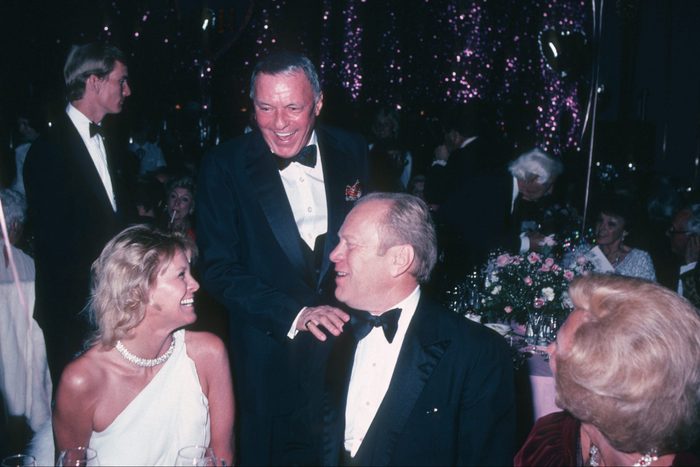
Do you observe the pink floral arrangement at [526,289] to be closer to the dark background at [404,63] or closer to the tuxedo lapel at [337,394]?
the tuxedo lapel at [337,394]

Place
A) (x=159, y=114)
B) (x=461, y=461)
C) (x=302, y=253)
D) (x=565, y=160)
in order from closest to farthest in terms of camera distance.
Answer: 1. (x=461, y=461)
2. (x=302, y=253)
3. (x=565, y=160)
4. (x=159, y=114)

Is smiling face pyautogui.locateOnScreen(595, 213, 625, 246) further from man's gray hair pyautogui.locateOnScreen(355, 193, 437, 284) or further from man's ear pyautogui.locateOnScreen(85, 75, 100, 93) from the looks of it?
man's ear pyautogui.locateOnScreen(85, 75, 100, 93)

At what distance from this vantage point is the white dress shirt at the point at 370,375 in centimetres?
237

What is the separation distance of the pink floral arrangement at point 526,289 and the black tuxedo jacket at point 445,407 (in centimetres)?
155

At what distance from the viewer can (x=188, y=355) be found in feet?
8.95

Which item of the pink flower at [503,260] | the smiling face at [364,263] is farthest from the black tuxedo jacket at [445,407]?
the pink flower at [503,260]

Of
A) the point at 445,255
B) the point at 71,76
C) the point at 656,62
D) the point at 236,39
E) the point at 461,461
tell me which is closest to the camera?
the point at 461,461

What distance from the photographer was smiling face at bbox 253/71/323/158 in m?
2.51

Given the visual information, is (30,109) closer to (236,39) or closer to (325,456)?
(236,39)

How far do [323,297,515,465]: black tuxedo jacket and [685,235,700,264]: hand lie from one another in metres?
3.18

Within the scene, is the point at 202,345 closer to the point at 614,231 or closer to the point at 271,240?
the point at 271,240

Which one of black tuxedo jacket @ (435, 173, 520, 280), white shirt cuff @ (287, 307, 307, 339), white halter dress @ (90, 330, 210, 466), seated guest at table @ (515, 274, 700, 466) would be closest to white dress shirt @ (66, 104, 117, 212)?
white halter dress @ (90, 330, 210, 466)

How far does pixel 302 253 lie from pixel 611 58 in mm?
13180

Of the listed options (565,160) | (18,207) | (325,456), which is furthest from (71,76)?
(565,160)
